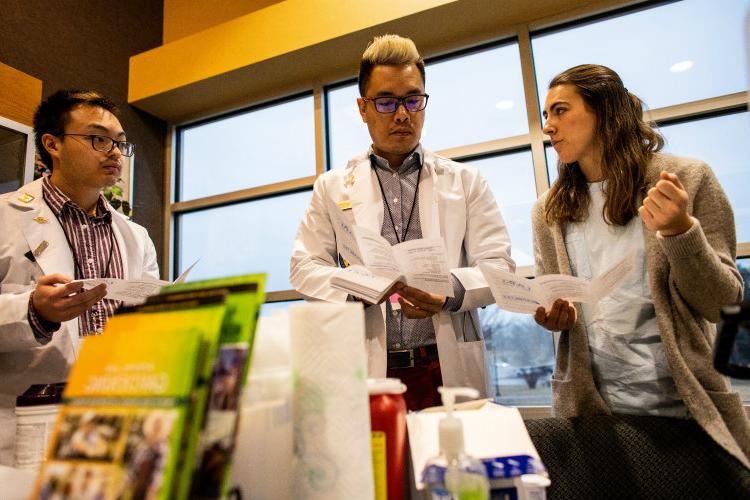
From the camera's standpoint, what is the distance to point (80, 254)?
1.81m

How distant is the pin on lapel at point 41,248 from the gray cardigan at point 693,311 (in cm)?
173

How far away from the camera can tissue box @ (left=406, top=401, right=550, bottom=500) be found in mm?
587

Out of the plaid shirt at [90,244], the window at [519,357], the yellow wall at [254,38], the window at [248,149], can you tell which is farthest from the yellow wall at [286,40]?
the plaid shirt at [90,244]

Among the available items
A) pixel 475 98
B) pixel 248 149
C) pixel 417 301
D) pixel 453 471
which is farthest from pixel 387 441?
pixel 248 149

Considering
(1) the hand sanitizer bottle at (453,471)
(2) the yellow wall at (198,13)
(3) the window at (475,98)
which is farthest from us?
(2) the yellow wall at (198,13)

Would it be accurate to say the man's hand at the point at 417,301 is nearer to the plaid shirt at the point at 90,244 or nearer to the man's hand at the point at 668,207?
the man's hand at the point at 668,207

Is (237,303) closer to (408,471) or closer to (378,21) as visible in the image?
(408,471)

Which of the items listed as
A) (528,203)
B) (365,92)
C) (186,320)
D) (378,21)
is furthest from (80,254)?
(528,203)

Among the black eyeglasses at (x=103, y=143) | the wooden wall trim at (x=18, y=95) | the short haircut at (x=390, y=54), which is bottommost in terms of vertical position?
the black eyeglasses at (x=103, y=143)

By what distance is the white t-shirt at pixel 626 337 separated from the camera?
4.21 ft

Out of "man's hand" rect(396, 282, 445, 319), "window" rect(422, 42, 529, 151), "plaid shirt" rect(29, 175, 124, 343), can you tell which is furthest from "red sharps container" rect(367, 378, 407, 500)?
"window" rect(422, 42, 529, 151)

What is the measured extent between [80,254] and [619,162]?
187cm

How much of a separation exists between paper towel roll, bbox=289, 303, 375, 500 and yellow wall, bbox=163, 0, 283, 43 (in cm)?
392

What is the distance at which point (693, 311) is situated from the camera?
126 centimetres
